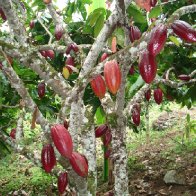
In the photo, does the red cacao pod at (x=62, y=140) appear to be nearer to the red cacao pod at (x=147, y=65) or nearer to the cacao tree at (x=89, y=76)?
the cacao tree at (x=89, y=76)

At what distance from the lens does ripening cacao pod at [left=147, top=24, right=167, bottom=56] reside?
916 millimetres

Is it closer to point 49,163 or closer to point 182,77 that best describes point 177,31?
point 49,163

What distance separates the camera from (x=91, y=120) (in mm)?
1608

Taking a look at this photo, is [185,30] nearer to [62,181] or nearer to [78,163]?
[78,163]

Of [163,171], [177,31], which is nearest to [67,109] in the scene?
[177,31]

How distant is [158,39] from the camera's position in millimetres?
916

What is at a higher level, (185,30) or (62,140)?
(185,30)

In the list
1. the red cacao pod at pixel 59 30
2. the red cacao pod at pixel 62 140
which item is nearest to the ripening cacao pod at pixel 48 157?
the red cacao pod at pixel 62 140

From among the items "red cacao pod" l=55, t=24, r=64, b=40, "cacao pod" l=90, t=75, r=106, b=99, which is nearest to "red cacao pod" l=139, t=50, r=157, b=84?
"cacao pod" l=90, t=75, r=106, b=99

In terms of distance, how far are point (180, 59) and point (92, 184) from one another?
162cm

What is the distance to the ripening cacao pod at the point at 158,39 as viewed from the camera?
0.92 m

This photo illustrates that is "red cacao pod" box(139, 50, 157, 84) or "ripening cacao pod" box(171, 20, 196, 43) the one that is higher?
"ripening cacao pod" box(171, 20, 196, 43)

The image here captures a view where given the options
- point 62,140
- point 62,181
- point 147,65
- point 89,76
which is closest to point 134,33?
point 89,76

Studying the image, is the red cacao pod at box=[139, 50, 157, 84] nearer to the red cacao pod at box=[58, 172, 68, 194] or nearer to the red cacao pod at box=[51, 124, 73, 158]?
the red cacao pod at box=[51, 124, 73, 158]
